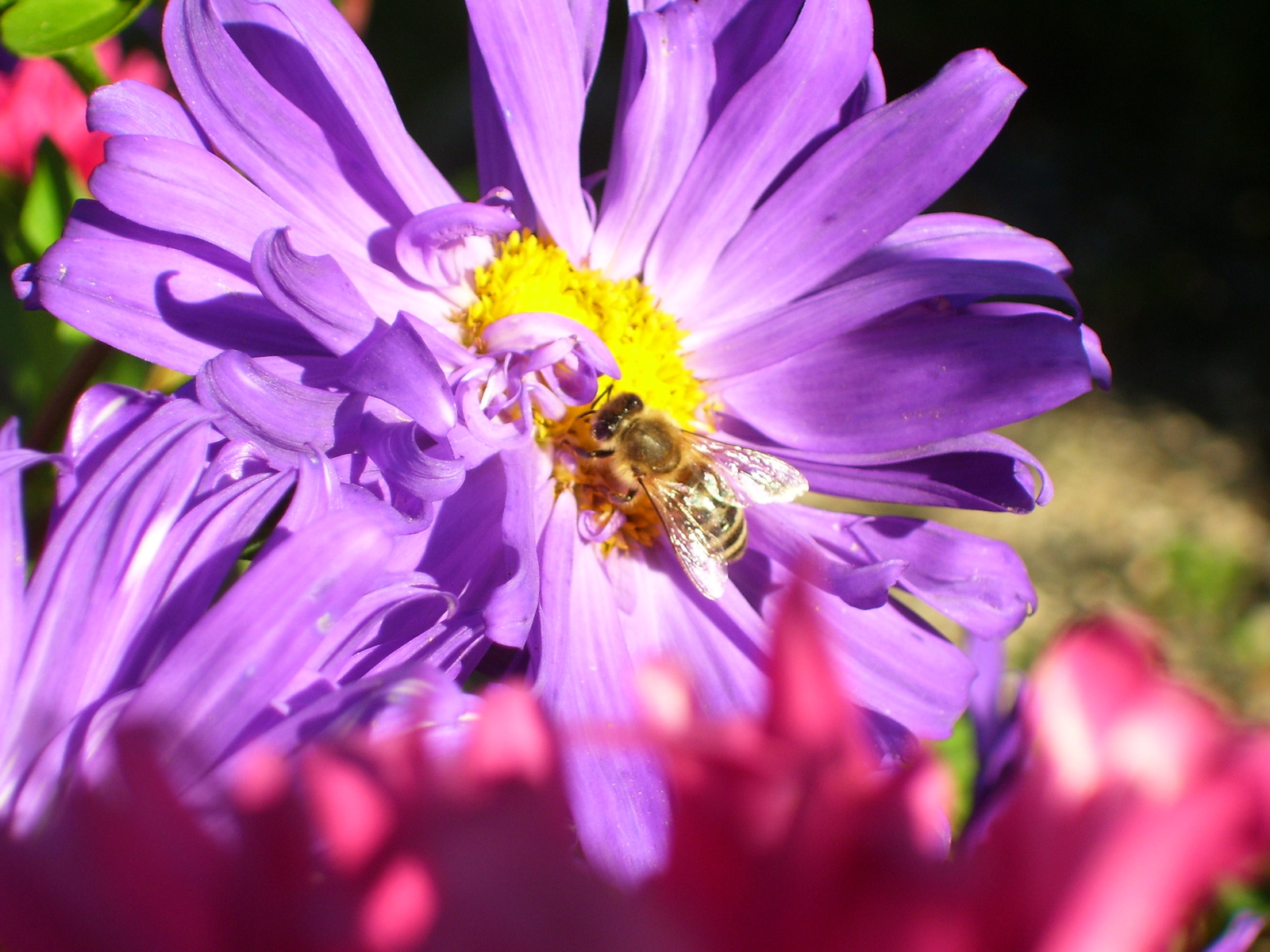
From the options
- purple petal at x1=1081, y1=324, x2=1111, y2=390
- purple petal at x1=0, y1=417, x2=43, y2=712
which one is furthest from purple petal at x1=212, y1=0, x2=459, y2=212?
purple petal at x1=1081, y1=324, x2=1111, y2=390

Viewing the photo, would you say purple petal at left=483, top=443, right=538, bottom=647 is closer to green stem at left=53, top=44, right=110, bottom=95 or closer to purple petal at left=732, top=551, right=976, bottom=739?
purple petal at left=732, top=551, right=976, bottom=739

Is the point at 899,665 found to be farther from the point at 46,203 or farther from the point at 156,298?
the point at 46,203

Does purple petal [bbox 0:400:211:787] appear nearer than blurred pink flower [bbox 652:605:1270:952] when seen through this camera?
No

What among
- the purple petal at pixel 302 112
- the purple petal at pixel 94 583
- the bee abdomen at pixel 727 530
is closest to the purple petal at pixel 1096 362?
the bee abdomen at pixel 727 530

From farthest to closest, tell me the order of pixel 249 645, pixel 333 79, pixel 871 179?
1. pixel 871 179
2. pixel 333 79
3. pixel 249 645

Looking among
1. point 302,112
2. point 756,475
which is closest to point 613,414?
point 756,475

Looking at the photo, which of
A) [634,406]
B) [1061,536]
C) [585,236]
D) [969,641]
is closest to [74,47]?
[585,236]

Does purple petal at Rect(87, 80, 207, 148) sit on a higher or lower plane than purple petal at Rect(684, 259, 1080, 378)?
higher
